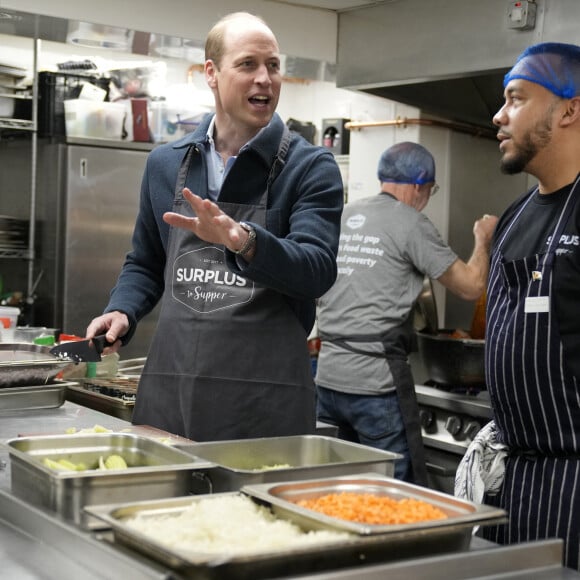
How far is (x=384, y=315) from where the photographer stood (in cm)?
382

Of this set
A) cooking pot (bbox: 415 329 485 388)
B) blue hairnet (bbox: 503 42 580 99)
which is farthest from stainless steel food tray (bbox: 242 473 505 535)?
cooking pot (bbox: 415 329 485 388)

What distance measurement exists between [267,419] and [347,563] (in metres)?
1.05

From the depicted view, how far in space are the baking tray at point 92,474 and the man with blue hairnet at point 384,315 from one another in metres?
2.31

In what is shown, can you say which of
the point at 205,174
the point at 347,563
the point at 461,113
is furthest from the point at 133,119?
the point at 347,563

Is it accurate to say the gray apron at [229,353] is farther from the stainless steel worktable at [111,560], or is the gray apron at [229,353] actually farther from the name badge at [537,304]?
the stainless steel worktable at [111,560]

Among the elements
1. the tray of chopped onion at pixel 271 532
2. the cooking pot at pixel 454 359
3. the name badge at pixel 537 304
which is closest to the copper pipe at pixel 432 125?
the cooking pot at pixel 454 359

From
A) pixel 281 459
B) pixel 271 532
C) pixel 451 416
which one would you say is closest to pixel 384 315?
pixel 451 416

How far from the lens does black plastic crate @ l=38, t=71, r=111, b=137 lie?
5.48 m

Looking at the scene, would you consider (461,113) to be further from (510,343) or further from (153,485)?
(153,485)

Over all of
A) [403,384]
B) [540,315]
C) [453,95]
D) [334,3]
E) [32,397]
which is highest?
[334,3]

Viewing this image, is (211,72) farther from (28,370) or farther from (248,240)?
(28,370)

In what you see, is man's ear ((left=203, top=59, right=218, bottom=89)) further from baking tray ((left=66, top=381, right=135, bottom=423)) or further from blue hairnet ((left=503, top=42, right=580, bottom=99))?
baking tray ((left=66, top=381, right=135, bottom=423))

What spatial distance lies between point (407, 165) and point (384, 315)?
0.66 metres

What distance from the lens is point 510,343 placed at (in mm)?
2160
